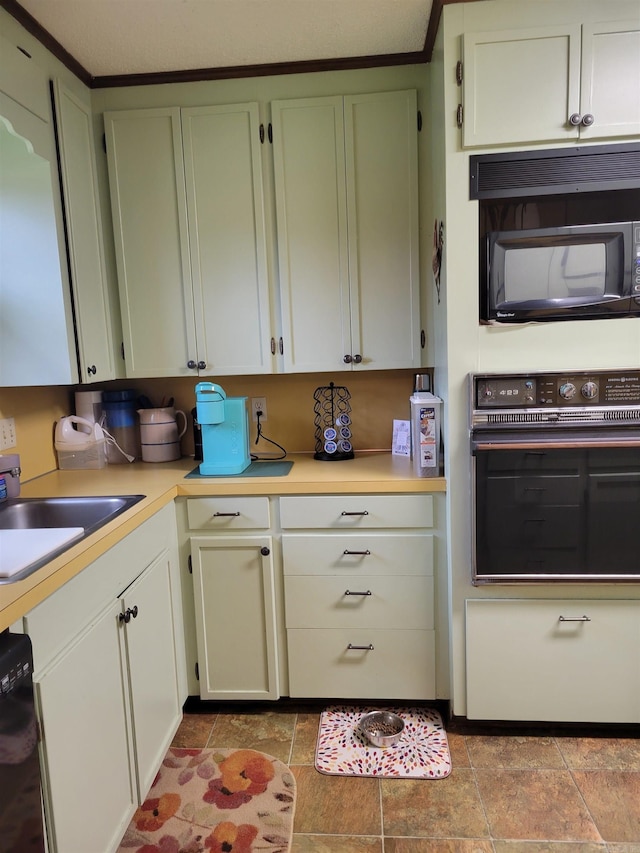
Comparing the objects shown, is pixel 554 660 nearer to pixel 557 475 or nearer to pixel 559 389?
pixel 557 475

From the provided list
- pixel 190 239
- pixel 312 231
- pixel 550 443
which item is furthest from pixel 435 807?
pixel 190 239

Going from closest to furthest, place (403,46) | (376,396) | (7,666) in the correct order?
(7,666), (403,46), (376,396)

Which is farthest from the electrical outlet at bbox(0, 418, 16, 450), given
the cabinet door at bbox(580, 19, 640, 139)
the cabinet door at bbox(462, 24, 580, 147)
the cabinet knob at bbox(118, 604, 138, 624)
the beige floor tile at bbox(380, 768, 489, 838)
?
the cabinet door at bbox(580, 19, 640, 139)

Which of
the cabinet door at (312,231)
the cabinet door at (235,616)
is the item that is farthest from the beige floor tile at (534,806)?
the cabinet door at (312,231)

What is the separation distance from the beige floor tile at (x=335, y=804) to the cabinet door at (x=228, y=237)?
4.84 feet

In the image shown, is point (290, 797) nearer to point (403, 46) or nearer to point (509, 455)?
point (509, 455)

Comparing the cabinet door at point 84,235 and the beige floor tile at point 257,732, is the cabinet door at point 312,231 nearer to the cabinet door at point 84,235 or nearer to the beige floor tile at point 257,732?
the cabinet door at point 84,235

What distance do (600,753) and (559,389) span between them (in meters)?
1.24

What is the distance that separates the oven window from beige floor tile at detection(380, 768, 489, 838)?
25.6 inches

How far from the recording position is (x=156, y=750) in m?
1.79

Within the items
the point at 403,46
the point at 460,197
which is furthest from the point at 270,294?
the point at 403,46

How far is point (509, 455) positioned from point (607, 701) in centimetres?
94

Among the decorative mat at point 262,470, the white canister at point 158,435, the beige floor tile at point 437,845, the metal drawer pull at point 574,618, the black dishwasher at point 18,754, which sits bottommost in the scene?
the beige floor tile at point 437,845

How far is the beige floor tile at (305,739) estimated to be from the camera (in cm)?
194
